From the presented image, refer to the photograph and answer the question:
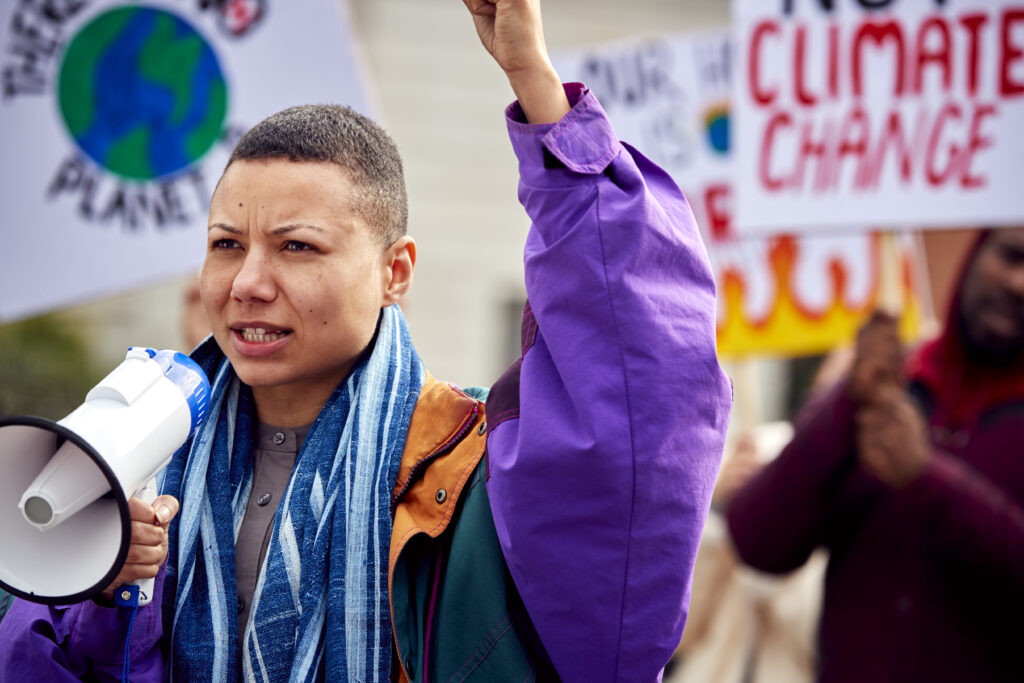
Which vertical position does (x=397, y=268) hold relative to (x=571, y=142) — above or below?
below

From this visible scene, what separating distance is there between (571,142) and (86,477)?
766mm

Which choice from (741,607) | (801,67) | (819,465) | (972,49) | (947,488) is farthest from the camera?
(741,607)

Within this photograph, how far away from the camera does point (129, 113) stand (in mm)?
3312

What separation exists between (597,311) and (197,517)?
67 centimetres

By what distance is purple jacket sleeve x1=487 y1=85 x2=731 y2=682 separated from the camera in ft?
4.73

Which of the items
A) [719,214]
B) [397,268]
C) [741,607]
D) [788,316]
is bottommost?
[741,607]

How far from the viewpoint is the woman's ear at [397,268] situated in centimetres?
177

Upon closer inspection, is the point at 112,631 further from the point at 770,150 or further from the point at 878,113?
the point at 878,113

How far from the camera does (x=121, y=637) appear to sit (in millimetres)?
1548

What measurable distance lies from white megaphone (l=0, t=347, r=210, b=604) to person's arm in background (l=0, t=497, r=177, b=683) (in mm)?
36

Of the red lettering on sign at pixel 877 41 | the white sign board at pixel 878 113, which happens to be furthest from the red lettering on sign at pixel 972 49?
the red lettering on sign at pixel 877 41

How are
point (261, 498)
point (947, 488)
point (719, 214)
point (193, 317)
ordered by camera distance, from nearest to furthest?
point (261, 498), point (947, 488), point (193, 317), point (719, 214)

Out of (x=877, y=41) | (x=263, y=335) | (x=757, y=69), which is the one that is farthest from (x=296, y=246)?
(x=877, y=41)

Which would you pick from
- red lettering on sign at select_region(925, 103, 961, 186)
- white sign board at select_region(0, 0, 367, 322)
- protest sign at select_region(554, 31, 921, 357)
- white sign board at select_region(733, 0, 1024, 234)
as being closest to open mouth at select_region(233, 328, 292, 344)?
white sign board at select_region(0, 0, 367, 322)
